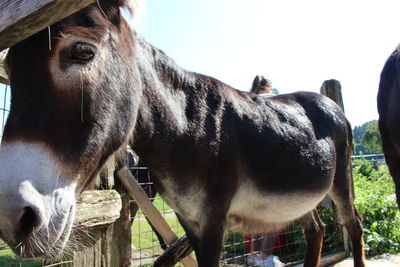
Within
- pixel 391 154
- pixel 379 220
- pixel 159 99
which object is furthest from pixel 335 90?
pixel 159 99

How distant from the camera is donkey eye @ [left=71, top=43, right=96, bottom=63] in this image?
1342mm

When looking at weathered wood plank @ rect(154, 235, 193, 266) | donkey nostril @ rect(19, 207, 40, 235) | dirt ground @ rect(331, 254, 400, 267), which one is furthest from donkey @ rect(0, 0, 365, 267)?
dirt ground @ rect(331, 254, 400, 267)

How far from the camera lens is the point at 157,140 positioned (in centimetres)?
196

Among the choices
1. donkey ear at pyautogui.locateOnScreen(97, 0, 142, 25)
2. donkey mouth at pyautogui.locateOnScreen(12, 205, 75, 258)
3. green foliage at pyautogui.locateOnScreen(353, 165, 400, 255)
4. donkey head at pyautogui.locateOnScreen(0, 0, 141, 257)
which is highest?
donkey ear at pyautogui.locateOnScreen(97, 0, 142, 25)

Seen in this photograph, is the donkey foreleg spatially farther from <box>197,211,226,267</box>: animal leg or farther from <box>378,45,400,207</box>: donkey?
<box>378,45,400,207</box>: donkey

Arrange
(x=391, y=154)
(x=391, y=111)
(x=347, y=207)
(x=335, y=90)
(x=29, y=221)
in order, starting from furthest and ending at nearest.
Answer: (x=335, y=90)
(x=347, y=207)
(x=391, y=154)
(x=391, y=111)
(x=29, y=221)

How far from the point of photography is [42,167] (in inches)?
43.6

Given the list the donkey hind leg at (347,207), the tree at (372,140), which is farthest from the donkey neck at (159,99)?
the tree at (372,140)

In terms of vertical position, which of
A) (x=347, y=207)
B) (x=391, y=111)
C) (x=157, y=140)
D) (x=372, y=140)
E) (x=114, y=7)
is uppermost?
(x=372, y=140)

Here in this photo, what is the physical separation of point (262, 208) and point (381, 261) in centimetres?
269

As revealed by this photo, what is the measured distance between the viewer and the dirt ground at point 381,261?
3954 millimetres

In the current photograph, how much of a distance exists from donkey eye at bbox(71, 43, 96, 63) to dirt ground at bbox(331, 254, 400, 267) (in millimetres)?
4169

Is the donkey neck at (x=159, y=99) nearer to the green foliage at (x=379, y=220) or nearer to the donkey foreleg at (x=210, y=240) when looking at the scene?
the donkey foreleg at (x=210, y=240)

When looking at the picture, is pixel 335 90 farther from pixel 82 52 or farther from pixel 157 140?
pixel 82 52
